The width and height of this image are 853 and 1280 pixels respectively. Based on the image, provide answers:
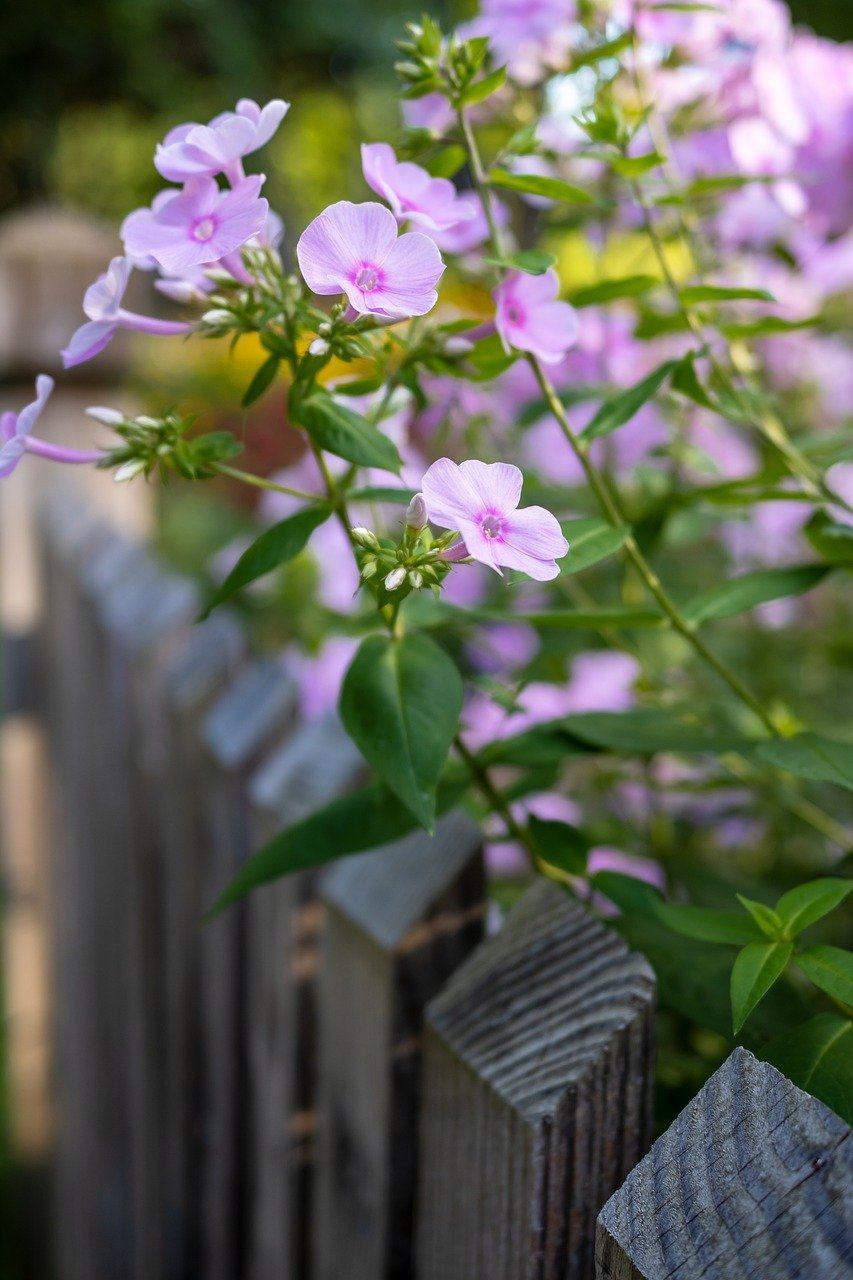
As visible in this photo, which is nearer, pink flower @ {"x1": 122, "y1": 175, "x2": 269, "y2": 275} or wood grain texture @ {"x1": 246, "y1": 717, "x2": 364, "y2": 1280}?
pink flower @ {"x1": 122, "y1": 175, "x2": 269, "y2": 275}

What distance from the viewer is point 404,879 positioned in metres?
0.67

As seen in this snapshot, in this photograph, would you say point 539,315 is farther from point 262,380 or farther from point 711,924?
point 711,924

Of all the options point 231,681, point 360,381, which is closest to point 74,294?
point 231,681

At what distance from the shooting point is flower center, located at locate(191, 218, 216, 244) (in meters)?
0.44

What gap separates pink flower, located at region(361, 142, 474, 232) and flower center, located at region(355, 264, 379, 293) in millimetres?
74

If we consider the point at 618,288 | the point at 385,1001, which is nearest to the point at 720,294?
the point at 618,288

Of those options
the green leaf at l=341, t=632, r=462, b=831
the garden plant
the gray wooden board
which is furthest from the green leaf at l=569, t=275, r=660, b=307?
the gray wooden board

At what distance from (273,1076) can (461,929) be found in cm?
34

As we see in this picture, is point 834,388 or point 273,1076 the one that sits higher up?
point 834,388

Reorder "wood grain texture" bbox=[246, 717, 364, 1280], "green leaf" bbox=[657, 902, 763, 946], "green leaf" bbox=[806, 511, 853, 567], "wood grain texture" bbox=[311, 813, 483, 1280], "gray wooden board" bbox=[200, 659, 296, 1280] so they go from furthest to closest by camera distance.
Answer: "gray wooden board" bbox=[200, 659, 296, 1280] → "wood grain texture" bbox=[246, 717, 364, 1280] → "wood grain texture" bbox=[311, 813, 483, 1280] → "green leaf" bbox=[806, 511, 853, 567] → "green leaf" bbox=[657, 902, 763, 946]

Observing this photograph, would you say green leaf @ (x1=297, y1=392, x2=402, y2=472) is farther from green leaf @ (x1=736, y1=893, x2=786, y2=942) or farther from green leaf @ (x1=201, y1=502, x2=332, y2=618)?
green leaf @ (x1=736, y1=893, x2=786, y2=942)

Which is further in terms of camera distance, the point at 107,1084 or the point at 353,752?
the point at 107,1084

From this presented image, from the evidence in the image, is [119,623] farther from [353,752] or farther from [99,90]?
[99,90]

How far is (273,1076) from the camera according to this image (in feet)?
3.01
